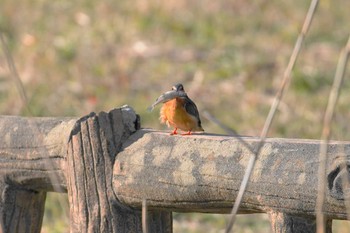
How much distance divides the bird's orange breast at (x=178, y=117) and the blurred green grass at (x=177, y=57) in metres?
4.47

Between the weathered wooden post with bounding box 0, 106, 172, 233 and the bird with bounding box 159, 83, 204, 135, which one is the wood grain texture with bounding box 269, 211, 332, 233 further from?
the bird with bounding box 159, 83, 204, 135

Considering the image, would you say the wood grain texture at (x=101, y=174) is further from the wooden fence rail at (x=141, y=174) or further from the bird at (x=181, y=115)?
the bird at (x=181, y=115)

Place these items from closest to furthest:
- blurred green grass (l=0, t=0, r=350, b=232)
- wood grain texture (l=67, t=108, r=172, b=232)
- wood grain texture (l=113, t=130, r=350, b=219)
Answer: wood grain texture (l=113, t=130, r=350, b=219)
wood grain texture (l=67, t=108, r=172, b=232)
blurred green grass (l=0, t=0, r=350, b=232)

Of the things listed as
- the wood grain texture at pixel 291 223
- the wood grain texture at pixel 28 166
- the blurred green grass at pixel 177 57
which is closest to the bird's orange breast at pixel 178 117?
the wood grain texture at pixel 28 166

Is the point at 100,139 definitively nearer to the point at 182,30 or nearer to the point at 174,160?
the point at 174,160

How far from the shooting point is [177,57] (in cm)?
1169

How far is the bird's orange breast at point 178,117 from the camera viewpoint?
3.97 meters

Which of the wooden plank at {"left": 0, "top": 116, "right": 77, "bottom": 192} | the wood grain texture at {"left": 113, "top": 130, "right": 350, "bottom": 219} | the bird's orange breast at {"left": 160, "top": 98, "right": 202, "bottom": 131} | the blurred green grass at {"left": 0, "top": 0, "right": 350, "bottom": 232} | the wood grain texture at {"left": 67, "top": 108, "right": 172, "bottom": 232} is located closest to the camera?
the wood grain texture at {"left": 113, "top": 130, "right": 350, "bottom": 219}

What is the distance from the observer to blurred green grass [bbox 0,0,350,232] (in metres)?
9.89

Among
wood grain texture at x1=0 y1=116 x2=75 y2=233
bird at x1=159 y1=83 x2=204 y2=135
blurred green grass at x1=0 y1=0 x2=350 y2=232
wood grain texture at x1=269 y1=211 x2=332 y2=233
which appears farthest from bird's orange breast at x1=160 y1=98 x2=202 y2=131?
blurred green grass at x1=0 y1=0 x2=350 y2=232

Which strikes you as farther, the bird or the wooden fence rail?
the bird

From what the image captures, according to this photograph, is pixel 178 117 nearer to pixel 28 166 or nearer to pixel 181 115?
pixel 181 115

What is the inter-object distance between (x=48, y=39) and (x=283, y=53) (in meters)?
2.77

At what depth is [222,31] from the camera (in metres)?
12.5
